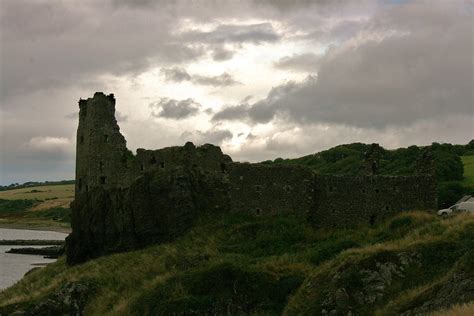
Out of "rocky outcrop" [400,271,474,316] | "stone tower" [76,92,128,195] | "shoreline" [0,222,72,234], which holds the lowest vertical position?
"rocky outcrop" [400,271,474,316]

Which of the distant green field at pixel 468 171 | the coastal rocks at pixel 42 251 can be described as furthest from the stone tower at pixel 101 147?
the coastal rocks at pixel 42 251

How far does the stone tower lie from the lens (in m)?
45.4

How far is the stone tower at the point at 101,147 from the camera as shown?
4538 cm

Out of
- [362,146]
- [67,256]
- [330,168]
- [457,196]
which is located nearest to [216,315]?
[67,256]

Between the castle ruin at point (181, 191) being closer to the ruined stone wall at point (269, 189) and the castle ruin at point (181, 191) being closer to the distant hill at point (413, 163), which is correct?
the ruined stone wall at point (269, 189)

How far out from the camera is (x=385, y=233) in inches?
1352

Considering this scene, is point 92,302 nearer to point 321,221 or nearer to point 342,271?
point 321,221

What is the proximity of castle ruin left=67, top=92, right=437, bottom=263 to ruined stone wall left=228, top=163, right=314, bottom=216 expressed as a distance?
0.18 ft

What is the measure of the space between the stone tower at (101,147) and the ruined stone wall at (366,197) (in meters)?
13.4

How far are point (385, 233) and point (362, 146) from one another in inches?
3773

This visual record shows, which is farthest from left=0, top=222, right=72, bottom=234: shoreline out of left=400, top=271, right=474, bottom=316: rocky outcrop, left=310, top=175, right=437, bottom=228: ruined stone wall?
left=400, top=271, right=474, bottom=316: rocky outcrop

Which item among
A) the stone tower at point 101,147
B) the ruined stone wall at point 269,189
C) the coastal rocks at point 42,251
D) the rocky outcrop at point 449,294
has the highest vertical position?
the stone tower at point 101,147

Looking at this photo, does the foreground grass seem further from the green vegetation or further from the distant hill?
the green vegetation

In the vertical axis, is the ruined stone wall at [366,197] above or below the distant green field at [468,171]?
below
